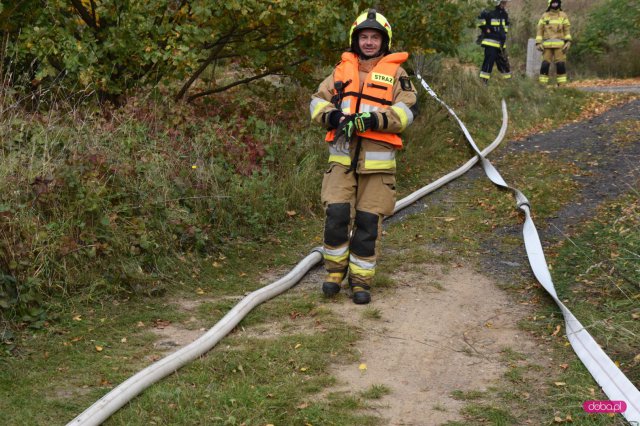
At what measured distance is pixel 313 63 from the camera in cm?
920

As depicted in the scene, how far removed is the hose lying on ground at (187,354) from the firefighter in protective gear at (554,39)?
1144 cm

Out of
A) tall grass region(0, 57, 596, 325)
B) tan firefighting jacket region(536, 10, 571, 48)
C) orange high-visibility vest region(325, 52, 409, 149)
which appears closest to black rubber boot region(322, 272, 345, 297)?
orange high-visibility vest region(325, 52, 409, 149)

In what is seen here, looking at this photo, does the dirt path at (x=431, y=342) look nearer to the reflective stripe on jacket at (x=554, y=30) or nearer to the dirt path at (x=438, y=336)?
the dirt path at (x=438, y=336)

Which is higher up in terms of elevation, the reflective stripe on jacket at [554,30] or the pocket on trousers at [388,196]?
the reflective stripe on jacket at [554,30]

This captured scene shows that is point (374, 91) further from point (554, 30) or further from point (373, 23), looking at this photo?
point (554, 30)

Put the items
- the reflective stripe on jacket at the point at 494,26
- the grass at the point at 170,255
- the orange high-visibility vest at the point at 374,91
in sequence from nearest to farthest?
the grass at the point at 170,255 → the orange high-visibility vest at the point at 374,91 → the reflective stripe on jacket at the point at 494,26

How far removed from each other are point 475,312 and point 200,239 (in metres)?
2.18

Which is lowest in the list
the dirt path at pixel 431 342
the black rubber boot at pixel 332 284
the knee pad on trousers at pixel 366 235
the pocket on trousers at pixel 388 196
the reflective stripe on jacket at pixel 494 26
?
the dirt path at pixel 431 342

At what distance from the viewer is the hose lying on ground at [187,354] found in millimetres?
3871

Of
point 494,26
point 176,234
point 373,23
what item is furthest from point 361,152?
point 494,26

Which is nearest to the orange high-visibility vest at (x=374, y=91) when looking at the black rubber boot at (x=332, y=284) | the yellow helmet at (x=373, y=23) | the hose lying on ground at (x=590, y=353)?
the yellow helmet at (x=373, y=23)

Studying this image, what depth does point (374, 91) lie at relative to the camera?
573cm

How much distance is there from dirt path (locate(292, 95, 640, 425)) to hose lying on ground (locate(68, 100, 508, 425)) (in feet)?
Answer: 0.61

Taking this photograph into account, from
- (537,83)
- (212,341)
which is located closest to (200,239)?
(212,341)
